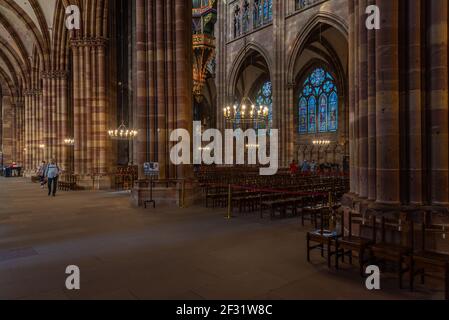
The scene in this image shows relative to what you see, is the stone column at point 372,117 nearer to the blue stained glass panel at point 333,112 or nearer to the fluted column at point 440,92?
the fluted column at point 440,92

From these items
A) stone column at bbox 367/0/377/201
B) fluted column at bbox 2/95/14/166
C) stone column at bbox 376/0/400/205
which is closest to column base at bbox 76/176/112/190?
stone column at bbox 367/0/377/201

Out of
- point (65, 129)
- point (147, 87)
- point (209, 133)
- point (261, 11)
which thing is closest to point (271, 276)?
point (147, 87)

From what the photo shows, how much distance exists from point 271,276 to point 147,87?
9.71 meters

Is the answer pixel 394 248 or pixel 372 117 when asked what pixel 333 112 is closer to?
pixel 372 117

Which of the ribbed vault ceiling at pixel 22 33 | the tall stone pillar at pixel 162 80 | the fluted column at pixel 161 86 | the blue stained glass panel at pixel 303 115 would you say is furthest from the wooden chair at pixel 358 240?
the blue stained glass panel at pixel 303 115

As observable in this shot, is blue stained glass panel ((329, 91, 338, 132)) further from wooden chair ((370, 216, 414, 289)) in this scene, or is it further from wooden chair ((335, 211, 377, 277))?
wooden chair ((370, 216, 414, 289))

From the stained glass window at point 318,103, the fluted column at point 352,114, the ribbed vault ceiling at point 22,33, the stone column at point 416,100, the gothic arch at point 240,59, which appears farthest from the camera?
the stained glass window at point 318,103

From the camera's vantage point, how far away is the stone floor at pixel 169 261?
3.99 meters

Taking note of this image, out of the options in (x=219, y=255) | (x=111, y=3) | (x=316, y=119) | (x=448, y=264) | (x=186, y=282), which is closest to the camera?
(x=448, y=264)

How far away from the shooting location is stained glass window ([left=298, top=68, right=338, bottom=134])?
33.3 m

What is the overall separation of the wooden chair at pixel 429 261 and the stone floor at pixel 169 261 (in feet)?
0.94

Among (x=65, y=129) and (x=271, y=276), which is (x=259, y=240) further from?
(x=65, y=129)

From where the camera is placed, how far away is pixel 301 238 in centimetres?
681
